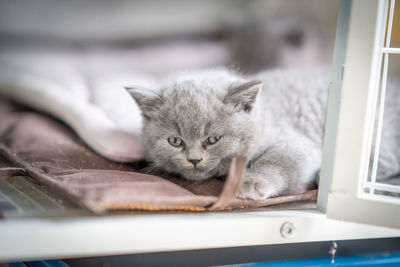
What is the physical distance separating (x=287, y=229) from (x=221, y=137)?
40 cm

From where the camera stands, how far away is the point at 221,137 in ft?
4.26

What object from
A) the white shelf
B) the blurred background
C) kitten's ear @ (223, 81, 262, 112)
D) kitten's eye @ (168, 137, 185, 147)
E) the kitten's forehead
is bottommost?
the white shelf

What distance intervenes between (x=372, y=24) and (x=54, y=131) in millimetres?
1400

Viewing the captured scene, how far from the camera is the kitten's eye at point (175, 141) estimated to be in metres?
1.33

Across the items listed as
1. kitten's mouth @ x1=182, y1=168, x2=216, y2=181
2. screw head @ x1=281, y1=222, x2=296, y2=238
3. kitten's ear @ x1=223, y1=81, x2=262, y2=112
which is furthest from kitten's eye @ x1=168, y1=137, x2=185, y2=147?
screw head @ x1=281, y1=222, x2=296, y2=238

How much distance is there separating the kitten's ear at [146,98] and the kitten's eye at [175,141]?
0.15 metres

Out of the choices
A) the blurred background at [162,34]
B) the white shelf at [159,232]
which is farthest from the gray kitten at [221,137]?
the blurred background at [162,34]

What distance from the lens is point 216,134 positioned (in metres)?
1.29

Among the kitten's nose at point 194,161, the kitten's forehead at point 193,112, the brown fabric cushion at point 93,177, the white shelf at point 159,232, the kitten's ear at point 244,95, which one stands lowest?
the white shelf at point 159,232

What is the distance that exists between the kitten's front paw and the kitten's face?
0.16m

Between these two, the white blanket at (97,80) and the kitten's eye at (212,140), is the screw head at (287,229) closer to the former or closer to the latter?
the kitten's eye at (212,140)

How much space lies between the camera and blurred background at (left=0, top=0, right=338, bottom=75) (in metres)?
2.63

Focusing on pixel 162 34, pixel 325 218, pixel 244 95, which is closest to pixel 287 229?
pixel 325 218

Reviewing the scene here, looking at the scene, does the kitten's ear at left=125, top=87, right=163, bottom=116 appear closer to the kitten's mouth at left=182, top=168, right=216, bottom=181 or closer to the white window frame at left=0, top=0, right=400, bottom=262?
the kitten's mouth at left=182, top=168, right=216, bottom=181
